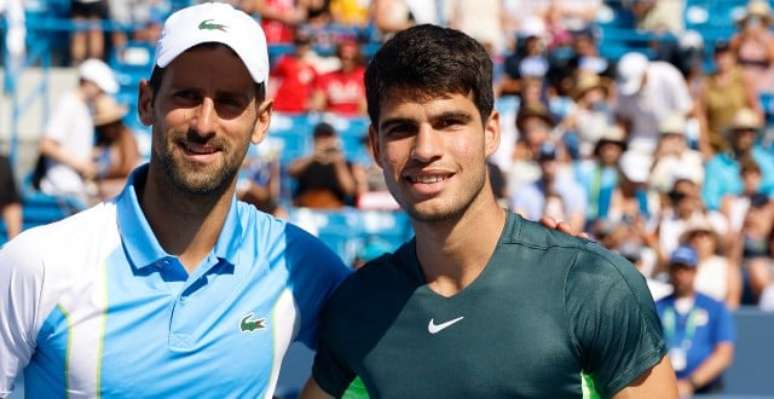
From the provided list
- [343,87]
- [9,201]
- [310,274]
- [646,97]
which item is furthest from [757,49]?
[310,274]

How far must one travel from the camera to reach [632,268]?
3.55 metres

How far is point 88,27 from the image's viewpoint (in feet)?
41.8

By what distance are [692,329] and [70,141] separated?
4.64 meters

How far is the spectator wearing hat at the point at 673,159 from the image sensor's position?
37.1 feet

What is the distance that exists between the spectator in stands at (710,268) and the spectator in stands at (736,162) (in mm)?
1489

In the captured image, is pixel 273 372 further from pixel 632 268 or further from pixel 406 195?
pixel 632 268

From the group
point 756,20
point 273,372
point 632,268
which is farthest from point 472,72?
point 756,20

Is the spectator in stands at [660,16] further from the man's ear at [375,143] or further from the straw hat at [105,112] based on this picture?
the man's ear at [375,143]

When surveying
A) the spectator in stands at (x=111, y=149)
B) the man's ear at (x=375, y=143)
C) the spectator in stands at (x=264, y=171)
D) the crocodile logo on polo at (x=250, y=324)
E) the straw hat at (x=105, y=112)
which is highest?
the man's ear at (x=375, y=143)

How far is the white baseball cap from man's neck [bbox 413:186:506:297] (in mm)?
593

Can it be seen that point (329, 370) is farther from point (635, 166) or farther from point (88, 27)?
point (88, 27)

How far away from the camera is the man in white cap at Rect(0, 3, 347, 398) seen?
11.8 ft

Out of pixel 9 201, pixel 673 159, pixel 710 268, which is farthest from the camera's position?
pixel 673 159

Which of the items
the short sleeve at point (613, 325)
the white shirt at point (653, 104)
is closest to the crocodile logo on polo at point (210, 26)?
the short sleeve at point (613, 325)
